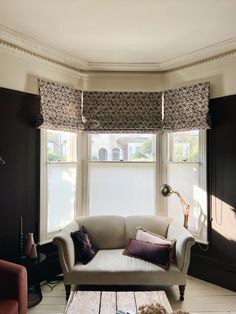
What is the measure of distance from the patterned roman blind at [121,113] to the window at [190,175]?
419 mm

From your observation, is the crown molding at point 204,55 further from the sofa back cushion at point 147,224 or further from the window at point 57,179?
the sofa back cushion at point 147,224

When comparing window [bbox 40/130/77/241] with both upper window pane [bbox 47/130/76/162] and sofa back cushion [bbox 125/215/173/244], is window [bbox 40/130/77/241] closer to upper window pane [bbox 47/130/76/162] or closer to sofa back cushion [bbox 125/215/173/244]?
upper window pane [bbox 47/130/76/162]

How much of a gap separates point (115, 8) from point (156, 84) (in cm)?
172

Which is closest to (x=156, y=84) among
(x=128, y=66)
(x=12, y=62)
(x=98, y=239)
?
(x=128, y=66)

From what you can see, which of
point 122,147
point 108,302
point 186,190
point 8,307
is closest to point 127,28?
point 122,147

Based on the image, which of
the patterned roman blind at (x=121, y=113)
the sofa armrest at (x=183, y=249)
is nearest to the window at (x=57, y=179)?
the patterned roman blind at (x=121, y=113)

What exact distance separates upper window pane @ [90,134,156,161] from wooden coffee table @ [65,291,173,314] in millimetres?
2112

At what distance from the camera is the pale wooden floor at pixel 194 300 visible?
9.59 feet

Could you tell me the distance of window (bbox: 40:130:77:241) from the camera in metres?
3.64

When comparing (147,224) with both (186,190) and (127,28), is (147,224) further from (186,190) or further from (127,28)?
(127,28)

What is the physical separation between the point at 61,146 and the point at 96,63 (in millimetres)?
1293

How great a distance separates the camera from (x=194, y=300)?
3.14 meters

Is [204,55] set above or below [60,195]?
above

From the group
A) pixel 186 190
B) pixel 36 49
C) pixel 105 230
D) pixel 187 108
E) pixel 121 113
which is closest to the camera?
pixel 36 49
